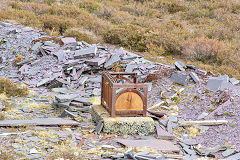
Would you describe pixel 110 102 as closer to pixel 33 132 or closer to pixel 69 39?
pixel 33 132

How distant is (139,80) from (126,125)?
3.97 meters

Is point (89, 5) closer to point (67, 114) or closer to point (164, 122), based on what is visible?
point (67, 114)

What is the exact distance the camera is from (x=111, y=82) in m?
6.36

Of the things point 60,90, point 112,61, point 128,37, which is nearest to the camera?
point 60,90

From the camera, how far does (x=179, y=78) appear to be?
31.6ft

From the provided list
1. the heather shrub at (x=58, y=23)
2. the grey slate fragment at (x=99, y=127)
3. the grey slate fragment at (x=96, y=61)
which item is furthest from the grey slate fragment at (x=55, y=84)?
the heather shrub at (x=58, y=23)

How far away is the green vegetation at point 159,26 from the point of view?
12.8m

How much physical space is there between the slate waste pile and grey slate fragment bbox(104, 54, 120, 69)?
36 millimetres

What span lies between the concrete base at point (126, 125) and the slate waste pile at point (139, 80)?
0.42 feet

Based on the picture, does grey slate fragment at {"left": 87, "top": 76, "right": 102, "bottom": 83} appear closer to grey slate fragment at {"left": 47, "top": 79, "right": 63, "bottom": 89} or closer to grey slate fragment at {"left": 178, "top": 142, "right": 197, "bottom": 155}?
grey slate fragment at {"left": 47, "top": 79, "right": 63, "bottom": 89}

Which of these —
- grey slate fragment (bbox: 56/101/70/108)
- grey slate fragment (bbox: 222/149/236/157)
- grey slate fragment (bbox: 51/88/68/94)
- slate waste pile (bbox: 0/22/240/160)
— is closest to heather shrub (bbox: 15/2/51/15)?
slate waste pile (bbox: 0/22/240/160)

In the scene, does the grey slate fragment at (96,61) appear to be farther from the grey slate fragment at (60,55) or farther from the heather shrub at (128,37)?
the heather shrub at (128,37)

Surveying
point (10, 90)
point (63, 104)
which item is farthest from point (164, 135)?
point (10, 90)

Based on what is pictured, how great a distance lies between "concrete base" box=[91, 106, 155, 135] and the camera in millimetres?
6348
